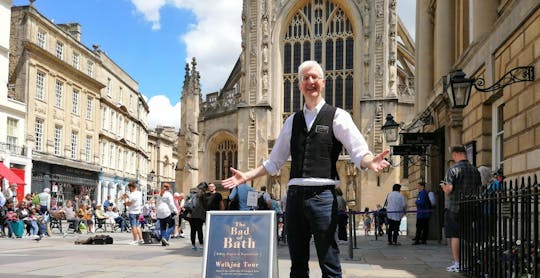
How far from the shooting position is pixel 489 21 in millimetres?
12016

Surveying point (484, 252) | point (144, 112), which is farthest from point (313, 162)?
point (144, 112)

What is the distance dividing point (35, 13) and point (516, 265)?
3305 centimetres

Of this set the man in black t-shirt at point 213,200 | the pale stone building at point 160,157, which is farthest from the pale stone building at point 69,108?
the man in black t-shirt at point 213,200

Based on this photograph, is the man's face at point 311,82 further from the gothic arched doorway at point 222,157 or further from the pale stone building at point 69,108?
the gothic arched doorway at point 222,157

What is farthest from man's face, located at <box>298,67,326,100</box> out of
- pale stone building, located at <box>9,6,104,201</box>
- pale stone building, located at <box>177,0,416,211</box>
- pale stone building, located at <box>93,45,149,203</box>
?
pale stone building, located at <box>93,45,149,203</box>

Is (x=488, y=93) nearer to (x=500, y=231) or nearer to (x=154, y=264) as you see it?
(x=500, y=231)

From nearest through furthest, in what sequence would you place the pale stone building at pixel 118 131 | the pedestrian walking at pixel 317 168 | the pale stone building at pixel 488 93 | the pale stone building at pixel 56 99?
the pedestrian walking at pixel 317 168, the pale stone building at pixel 488 93, the pale stone building at pixel 56 99, the pale stone building at pixel 118 131

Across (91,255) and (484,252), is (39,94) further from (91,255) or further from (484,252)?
(484,252)

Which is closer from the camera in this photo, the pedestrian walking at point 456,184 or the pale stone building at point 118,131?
the pedestrian walking at point 456,184

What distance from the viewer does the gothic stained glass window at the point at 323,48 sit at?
39719mm

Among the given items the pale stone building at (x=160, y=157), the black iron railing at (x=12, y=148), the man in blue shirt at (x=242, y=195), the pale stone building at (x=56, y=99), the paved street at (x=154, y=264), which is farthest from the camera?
the pale stone building at (x=160, y=157)

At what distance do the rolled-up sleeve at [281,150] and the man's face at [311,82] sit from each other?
26 cm

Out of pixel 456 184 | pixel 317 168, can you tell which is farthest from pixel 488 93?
pixel 317 168

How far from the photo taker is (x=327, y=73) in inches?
1575
